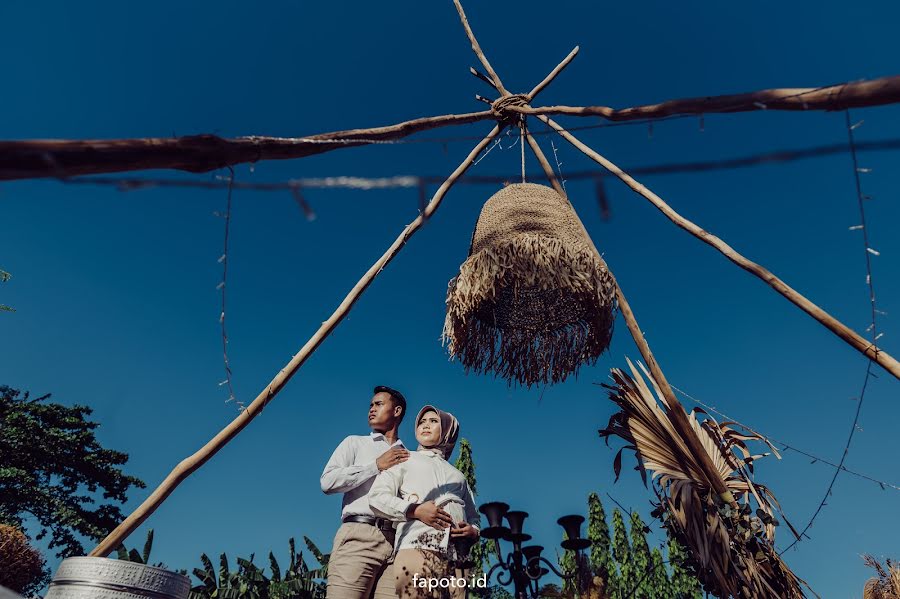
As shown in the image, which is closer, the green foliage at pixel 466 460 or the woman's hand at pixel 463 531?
the woman's hand at pixel 463 531

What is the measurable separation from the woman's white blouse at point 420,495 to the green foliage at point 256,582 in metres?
2.41

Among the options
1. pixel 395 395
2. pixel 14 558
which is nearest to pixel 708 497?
pixel 395 395

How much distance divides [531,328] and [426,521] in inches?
88.3

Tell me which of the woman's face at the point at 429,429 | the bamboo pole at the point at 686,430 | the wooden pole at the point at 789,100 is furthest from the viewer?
the bamboo pole at the point at 686,430

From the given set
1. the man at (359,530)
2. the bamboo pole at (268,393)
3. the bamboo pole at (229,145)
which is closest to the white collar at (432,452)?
the man at (359,530)

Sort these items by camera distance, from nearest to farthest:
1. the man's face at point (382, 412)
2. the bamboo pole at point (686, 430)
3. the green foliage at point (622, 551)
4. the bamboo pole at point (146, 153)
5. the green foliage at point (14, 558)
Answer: the bamboo pole at point (146, 153)
the man's face at point (382, 412)
the bamboo pole at point (686, 430)
the green foliage at point (14, 558)
the green foliage at point (622, 551)

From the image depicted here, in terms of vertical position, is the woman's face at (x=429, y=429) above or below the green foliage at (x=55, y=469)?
below

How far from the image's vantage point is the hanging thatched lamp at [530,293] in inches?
157

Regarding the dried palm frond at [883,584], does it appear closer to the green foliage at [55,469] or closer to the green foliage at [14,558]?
the green foliage at [14,558]

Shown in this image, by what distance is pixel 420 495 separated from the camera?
292 cm

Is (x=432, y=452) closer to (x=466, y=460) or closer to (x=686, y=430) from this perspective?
(x=686, y=430)

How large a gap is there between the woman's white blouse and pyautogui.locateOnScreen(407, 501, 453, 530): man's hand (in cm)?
3

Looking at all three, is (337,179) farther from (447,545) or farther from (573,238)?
(573,238)

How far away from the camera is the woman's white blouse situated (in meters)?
2.76
